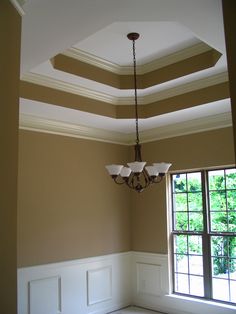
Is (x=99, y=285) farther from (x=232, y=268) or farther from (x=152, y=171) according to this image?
(x=152, y=171)

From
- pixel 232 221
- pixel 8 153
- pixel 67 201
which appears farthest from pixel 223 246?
pixel 8 153

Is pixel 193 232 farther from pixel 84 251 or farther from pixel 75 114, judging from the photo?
pixel 75 114

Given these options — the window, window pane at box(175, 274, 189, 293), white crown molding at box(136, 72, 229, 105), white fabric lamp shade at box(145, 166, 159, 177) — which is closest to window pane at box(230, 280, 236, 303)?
the window

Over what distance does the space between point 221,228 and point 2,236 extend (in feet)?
12.2

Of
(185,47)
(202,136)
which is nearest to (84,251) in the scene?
(202,136)

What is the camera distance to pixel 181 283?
5203 millimetres

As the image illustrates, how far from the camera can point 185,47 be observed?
384cm

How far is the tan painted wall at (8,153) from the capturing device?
5.74 ft

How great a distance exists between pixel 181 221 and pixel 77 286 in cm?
183

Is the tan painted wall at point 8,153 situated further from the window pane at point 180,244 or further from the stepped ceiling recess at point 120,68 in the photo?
the window pane at point 180,244

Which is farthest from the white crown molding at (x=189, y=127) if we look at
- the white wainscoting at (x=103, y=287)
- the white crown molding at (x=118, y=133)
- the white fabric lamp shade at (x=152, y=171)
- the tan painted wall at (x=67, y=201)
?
the white wainscoting at (x=103, y=287)

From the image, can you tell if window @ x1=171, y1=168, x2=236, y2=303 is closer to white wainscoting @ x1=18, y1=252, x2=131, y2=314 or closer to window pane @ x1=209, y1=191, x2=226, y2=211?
window pane @ x1=209, y1=191, x2=226, y2=211

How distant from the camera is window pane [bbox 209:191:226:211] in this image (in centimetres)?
481

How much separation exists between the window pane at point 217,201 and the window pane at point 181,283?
1.16 metres
